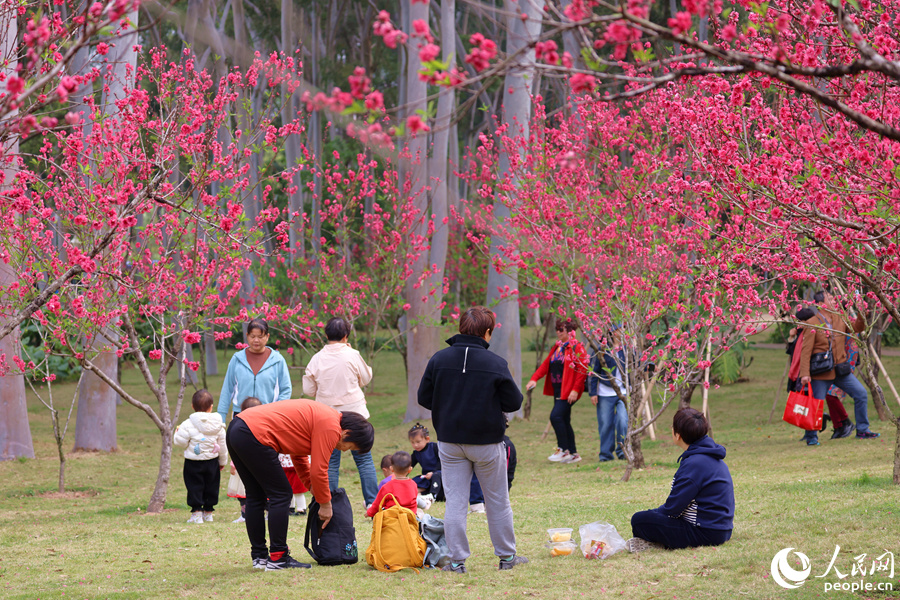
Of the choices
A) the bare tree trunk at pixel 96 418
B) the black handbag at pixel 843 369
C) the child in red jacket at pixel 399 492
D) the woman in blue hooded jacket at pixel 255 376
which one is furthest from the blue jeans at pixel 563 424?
the bare tree trunk at pixel 96 418

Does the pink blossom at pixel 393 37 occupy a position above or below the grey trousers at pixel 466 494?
above

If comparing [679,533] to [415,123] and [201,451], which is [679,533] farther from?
[201,451]

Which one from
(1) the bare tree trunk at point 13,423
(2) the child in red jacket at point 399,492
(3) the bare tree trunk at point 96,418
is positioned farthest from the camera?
(3) the bare tree trunk at point 96,418

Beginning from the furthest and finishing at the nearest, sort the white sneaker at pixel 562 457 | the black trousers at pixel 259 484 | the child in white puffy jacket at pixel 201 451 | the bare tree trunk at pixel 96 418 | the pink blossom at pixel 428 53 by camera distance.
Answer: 1. the bare tree trunk at pixel 96 418
2. the white sneaker at pixel 562 457
3. the child in white puffy jacket at pixel 201 451
4. the black trousers at pixel 259 484
5. the pink blossom at pixel 428 53

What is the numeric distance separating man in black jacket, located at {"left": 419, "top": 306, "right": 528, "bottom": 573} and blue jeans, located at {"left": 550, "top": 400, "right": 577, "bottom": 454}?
4905 mm

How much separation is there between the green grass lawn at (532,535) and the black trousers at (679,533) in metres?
0.08

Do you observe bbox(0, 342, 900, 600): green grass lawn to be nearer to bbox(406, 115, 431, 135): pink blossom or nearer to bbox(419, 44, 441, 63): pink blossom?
bbox(406, 115, 431, 135): pink blossom

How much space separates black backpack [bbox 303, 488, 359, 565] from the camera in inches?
202

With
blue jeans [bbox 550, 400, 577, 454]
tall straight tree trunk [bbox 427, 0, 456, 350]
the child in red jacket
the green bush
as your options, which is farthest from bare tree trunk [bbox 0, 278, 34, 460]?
the green bush

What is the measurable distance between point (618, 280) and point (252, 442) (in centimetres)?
491

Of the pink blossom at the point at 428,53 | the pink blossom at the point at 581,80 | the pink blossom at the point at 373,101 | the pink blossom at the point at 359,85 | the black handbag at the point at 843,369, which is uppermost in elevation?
the pink blossom at the point at 428,53

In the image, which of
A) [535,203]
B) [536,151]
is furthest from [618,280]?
[536,151]

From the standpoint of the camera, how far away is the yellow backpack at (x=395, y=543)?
16.4ft

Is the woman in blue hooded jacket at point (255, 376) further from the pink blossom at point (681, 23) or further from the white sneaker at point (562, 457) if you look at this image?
the pink blossom at point (681, 23)
